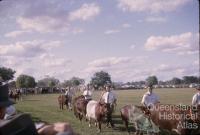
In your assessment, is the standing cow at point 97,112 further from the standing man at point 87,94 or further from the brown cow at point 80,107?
the standing man at point 87,94

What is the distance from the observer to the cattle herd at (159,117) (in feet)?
38.5

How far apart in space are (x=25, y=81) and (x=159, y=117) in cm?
9669

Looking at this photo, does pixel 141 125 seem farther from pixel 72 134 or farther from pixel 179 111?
pixel 72 134

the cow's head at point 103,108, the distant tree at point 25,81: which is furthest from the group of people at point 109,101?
the distant tree at point 25,81

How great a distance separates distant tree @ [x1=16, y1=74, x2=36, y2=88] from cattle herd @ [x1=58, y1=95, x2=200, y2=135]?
89339 millimetres

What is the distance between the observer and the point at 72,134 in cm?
314

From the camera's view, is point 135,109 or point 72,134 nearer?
point 72,134

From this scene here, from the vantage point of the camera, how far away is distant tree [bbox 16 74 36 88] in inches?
4154

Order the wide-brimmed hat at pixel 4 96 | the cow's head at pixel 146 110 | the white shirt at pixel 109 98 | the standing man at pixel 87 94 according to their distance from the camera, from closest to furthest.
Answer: the wide-brimmed hat at pixel 4 96 → the cow's head at pixel 146 110 → the white shirt at pixel 109 98 → the standing man at pixel 87 94

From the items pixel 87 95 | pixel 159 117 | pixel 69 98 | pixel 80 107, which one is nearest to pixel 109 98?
pixel 80 107

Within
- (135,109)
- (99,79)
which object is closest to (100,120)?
(135,109)

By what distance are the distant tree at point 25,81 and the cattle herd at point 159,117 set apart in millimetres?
89339

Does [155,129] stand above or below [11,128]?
below

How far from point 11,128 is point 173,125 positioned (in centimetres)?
986
